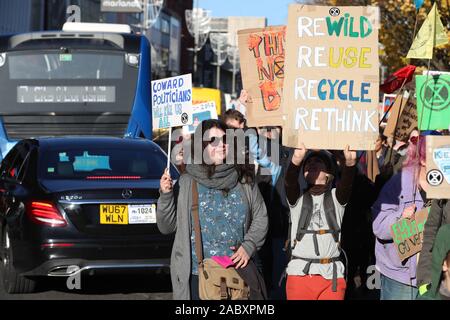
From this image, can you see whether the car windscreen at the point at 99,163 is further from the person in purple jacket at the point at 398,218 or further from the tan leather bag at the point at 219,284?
the tan leather bag at the point at 219,284

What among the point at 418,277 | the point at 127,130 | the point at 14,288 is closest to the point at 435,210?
the point at 418,277

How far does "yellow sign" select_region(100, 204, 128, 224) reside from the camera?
9297mm

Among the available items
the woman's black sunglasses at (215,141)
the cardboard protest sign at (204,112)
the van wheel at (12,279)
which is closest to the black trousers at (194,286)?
the woman's black sunglasses at (215,141)

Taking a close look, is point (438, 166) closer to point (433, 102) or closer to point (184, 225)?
point (433, 102)

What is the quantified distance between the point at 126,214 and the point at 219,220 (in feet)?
11.7

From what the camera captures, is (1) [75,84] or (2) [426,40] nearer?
(2) [426,40]

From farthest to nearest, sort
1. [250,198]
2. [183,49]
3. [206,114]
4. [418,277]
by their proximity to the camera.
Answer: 1. [183,49]
2. [206,114]
3. [250,198]
4. [418,277]

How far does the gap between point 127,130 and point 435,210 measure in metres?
11.4

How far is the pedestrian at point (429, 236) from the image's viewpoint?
559 cm

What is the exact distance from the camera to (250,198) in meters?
6.05

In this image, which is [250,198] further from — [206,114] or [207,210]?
[206,114]

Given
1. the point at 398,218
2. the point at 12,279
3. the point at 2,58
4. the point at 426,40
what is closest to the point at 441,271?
the point at 398,218

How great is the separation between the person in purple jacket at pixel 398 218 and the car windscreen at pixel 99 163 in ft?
12.0

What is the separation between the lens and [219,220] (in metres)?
5.91
